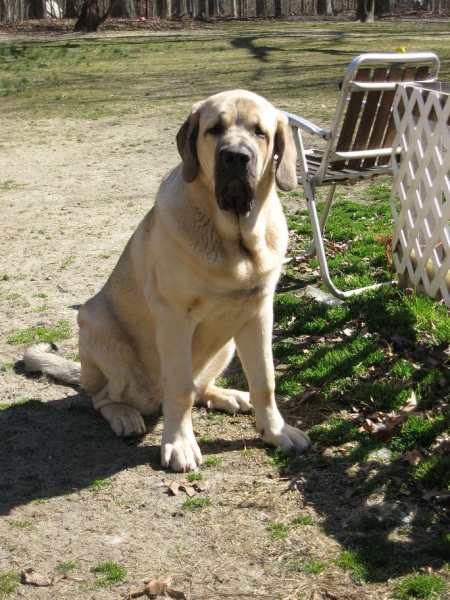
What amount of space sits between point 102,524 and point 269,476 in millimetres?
801

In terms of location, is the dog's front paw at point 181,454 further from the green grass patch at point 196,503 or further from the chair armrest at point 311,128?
the chair armrest at point 311,128

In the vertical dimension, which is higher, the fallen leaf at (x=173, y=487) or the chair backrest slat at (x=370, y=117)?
the chair backrest slat at (x=370, y=117)

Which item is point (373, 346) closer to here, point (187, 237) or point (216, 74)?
point (187, 237)

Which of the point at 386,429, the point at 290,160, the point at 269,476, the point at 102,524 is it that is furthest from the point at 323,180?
the point at 102,524

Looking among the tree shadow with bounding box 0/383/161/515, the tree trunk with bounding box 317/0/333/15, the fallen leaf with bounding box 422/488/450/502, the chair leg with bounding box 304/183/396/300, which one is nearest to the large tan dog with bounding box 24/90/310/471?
the tree shadow with bounding box 0/383/161/515

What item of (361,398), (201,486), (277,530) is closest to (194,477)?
(201,486)

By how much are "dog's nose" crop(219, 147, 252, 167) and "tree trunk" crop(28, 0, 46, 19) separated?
3513 cm

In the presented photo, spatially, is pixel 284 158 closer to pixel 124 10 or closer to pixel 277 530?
pixel 277 530

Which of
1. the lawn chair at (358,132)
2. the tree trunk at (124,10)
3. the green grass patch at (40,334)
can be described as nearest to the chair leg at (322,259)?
the lawn chair at (358,132)

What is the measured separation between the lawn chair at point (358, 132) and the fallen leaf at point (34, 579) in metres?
3.25

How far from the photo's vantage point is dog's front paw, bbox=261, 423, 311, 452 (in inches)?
157

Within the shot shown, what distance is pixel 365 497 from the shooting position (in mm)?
3521

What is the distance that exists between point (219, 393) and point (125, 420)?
0.58 metres

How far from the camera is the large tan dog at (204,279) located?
370cm
